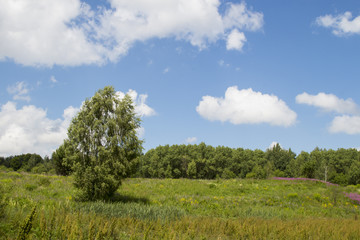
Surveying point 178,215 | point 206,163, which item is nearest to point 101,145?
point 178,215

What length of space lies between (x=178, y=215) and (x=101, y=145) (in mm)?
6932

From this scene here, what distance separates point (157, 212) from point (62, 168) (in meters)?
41.0

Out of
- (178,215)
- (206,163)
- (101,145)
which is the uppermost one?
(101,145)

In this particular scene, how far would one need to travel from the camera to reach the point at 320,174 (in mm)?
63594

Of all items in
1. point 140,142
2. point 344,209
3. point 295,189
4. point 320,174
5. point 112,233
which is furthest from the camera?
point 320,174

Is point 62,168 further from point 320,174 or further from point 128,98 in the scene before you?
point 320,174

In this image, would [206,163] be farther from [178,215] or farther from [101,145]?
[178,215]

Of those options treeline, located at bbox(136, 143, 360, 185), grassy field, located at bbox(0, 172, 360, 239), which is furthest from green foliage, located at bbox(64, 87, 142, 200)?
treeline, located at bbox(136, 143, 360, 185)

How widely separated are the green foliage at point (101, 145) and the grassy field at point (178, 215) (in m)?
1.46

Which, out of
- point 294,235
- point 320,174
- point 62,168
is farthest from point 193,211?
point 320,174

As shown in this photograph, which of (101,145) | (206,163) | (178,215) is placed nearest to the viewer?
(178,215)

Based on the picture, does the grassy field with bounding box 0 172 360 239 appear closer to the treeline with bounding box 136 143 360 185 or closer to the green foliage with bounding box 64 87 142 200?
the green foliage with bounding box 64 87 142 200

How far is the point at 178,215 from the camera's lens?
A: 12219 mm

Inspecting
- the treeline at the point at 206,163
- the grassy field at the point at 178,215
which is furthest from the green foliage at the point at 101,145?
the treeline at the point at 206,163
